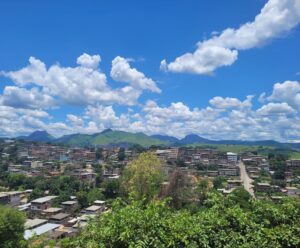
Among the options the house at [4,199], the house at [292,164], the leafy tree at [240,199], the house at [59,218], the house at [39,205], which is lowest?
the house at [59,218]

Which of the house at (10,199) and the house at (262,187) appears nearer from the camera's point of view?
the house at (10,199)

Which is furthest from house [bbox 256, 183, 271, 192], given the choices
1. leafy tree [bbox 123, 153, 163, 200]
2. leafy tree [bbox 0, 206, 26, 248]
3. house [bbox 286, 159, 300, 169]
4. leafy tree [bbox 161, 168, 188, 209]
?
leafy tree [bbox 0, 206, 26, 248]

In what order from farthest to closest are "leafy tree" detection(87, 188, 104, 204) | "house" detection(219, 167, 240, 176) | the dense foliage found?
1. "house" detection(219, 167, 240, 176)
2. "leafy tree" detection(87, 188, 104, 204)
3. the dense foliage

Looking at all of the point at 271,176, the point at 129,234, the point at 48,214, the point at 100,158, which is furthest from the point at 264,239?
the point at 100,158

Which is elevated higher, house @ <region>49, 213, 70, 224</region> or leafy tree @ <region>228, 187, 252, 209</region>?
leafy tree @ <region>228, 187, 252, 209</region>

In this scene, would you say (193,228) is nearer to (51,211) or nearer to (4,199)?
(51,211)

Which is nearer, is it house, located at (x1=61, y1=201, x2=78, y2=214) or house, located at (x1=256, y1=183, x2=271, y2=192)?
house, located at (x1=61, y1=201, x2=78, y2=214)

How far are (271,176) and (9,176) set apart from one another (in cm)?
4815

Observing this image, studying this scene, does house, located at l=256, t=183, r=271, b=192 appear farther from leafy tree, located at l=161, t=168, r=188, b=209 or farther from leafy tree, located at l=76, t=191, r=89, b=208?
leafy tree, located at l=161, t=168, r=188, b=209

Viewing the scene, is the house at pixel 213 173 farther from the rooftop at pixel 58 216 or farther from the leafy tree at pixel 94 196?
the rooftop at pixel 58 216

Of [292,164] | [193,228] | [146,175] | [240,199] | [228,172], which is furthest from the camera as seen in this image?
[292,164]

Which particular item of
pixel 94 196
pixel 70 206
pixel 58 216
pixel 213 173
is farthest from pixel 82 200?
pixel 213 173

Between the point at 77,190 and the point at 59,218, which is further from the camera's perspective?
the point at 77,190

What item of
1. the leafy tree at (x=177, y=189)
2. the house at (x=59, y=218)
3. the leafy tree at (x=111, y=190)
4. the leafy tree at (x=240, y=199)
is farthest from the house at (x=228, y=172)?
the leafy tree at (x=177, y=189)
